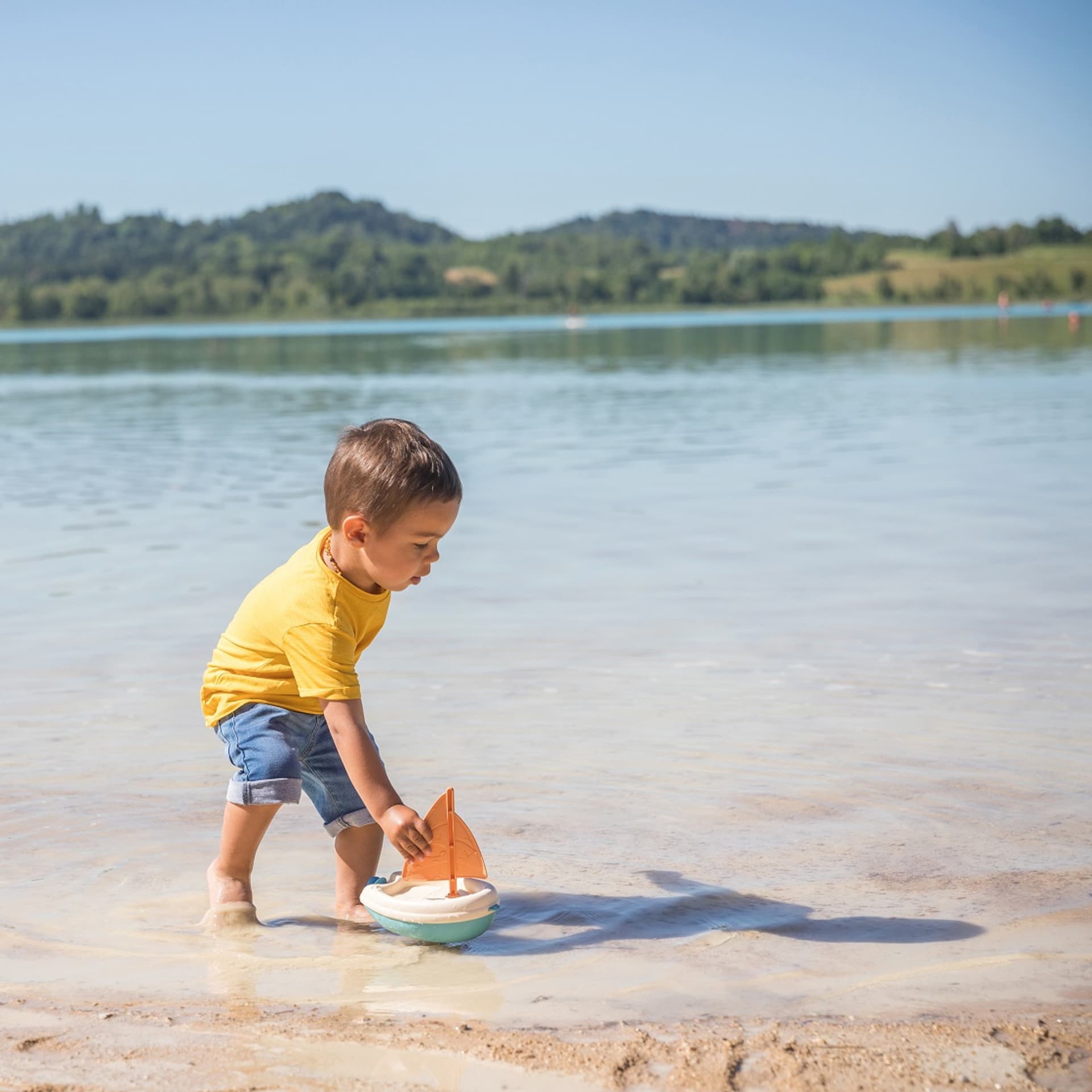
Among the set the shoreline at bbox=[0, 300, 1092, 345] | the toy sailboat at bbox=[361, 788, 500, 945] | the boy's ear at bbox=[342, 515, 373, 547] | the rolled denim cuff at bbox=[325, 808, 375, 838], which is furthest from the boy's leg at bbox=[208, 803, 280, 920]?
the shoreline at bbox=[0, 300, 1092, 345]

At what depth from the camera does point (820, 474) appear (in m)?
12.5

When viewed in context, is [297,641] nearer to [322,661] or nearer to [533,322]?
[322,661]

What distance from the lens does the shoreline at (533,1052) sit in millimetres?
2389

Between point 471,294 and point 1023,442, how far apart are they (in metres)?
130

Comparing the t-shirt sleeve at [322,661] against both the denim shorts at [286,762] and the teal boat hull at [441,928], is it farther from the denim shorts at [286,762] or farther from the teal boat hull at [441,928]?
the teal boat hull at [441,928]

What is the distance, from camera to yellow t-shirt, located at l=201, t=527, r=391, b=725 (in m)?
3.03

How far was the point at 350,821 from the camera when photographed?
3.33 m

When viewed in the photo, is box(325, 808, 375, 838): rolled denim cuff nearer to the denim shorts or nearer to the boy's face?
the denim shorts

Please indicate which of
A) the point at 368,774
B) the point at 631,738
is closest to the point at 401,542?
the point at 368,774

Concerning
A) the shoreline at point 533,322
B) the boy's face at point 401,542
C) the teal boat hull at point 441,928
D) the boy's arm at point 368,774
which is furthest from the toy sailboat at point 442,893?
the shoreline at point 533,322

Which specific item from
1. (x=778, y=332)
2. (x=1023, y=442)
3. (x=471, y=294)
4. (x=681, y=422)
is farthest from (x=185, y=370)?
(x=471, y=294)

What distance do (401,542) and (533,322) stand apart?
135m

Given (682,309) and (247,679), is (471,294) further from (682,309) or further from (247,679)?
(247,679)

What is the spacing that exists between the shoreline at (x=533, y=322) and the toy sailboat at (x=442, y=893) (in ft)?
236
